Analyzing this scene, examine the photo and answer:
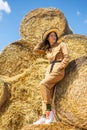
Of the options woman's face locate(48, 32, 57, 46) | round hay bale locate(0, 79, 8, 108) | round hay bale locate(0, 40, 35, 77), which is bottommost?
round hay bale locate(0, 79, 8, 108)

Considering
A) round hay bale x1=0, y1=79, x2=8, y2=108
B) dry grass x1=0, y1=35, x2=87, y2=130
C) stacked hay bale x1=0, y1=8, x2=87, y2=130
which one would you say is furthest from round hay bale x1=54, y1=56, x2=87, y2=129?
round hay bale x1=0, y1=79, x2=8, y2=108

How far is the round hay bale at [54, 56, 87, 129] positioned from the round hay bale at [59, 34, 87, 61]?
1.33 m

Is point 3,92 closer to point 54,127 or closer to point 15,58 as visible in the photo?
point 15,58

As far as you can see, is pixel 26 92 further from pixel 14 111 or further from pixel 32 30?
pixel 32 30

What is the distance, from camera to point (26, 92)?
566 centimetres

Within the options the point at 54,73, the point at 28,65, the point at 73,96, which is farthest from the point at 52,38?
the point at 28,65

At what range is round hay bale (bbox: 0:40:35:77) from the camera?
6.31 m

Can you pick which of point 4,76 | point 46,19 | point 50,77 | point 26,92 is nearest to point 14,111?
point 26,92

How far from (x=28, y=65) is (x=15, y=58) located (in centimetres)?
29

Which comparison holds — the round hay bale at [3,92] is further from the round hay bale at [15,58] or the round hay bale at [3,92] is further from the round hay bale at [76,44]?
the round hay bale at [76,44]

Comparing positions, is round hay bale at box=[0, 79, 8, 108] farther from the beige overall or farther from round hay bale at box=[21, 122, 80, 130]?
round hay bale at box=[21, 122, 80, 130]

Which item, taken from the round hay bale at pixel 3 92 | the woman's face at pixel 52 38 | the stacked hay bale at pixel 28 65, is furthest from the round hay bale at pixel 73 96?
the round hay bale at pixel 3 92

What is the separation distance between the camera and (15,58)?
21.0 feet

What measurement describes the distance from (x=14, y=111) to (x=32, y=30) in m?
1.54
